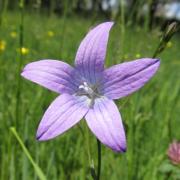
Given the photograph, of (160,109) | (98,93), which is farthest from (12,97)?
(98,93)

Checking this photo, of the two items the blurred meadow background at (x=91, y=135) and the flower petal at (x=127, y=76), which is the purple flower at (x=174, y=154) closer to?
the blurred meadow background at (x=91, y=135)

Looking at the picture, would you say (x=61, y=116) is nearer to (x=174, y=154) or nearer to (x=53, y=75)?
(x=53, y=75)

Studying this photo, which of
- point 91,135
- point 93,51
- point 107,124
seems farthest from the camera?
point 91,135

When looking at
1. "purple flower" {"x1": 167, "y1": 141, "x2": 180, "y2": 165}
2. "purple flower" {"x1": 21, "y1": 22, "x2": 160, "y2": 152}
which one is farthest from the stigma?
"purple flower" {"x1": 167, "y1": 141, "x2": 180, "y2": 165}

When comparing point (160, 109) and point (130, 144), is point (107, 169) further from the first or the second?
point (160, 109)

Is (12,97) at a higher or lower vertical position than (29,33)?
lower

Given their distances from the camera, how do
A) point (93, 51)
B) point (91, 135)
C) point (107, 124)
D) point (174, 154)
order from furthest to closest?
point (91, 135) → point (174, 154) → point (93, 51) → point (107, 124)

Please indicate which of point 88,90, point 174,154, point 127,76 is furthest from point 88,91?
point 174,154

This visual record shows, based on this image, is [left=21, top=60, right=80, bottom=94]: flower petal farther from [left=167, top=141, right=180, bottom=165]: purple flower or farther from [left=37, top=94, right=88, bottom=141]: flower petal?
[left=167, top=141, right=180, bottom=165]: purple flower
